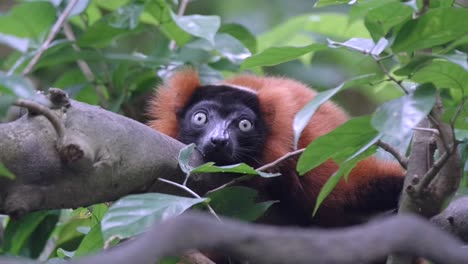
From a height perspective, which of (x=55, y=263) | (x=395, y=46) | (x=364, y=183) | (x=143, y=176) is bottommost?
(x=364, y=183)

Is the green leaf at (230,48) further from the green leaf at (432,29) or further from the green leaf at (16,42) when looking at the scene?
the green leaf at (432,29)

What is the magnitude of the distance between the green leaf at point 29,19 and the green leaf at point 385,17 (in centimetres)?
170

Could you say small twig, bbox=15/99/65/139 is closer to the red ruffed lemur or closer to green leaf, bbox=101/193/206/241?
green leaf, bbox=101/193/206/241

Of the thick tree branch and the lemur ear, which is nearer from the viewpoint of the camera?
the thick tree branch

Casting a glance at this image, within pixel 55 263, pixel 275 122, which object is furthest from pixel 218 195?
pixel 275 122

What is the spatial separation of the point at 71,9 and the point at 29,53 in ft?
0.90

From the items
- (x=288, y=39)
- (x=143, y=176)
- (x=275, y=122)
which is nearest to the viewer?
(x=143, y=176)

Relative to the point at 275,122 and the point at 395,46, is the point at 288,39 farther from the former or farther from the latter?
the point at 395,46

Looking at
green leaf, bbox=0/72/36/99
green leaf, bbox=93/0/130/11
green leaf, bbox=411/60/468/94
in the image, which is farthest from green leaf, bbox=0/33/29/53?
green leaf, bbox=411/60/468/94

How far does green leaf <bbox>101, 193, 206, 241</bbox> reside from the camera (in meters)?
2.11

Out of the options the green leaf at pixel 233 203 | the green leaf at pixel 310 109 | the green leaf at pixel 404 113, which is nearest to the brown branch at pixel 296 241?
the green leaf at pixel 404 113

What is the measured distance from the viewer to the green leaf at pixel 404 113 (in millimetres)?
1980

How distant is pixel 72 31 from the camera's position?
3.89 metres

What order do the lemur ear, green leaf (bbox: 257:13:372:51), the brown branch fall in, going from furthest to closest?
green leaf (bbox: 257:13:372:51) < the lemur ear < the brown branch
